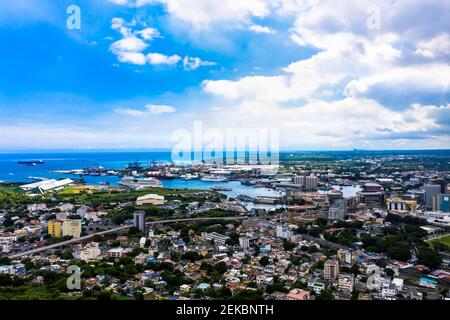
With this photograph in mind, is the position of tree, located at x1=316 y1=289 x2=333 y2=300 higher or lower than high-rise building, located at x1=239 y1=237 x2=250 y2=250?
higher

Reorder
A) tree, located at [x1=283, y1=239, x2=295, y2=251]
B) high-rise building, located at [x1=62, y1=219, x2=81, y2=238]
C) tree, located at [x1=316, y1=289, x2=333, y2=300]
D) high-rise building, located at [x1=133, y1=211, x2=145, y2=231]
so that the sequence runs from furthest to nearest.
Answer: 1. high-rise building, located at [x1=133, y1=211, x2=145, y2=231]
2. high-rise building, located at [x1=62, y1=219, x2=81, y2=238]
3. tree, located at [x1=283, y1=239, x2=295, y2=251]
4. tree, located at [x1=316, y1=289, x2=333, y2=300]

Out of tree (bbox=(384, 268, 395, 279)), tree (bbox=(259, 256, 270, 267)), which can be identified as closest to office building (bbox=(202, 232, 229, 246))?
tree (bbox=(259, 256, 270, 267))

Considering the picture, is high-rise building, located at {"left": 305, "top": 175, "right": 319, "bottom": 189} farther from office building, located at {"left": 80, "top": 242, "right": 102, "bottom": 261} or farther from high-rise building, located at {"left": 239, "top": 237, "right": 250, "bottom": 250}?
office building, located at {"left": 80, "top": 242, "right": 102, "bottom": 261}

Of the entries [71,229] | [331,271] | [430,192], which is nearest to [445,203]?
[430,192]

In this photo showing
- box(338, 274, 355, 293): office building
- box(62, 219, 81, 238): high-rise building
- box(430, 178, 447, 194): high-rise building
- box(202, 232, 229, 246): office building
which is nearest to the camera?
box(338, 274, 355, 293): office building

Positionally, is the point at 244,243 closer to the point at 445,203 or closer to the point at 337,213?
the point at 337,213

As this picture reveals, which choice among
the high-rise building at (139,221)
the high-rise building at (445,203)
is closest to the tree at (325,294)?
the high-rise building at (139,221)

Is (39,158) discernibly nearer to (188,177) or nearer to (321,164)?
(188,177)
